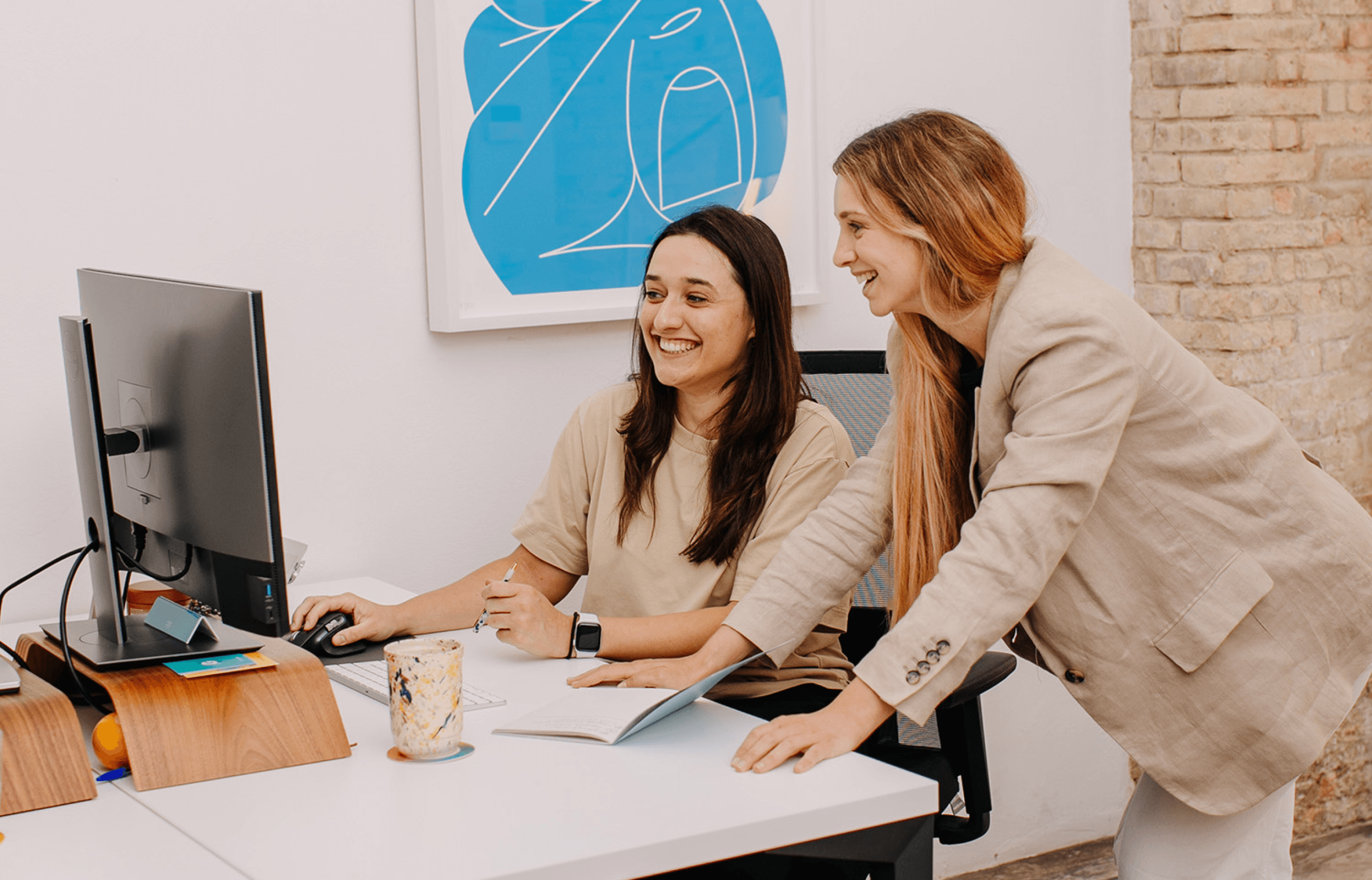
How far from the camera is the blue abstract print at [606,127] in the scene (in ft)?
7.80

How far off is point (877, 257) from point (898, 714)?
0.78 meters

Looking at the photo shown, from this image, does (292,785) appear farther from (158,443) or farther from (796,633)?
(796,633)

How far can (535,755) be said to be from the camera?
1.43 meters

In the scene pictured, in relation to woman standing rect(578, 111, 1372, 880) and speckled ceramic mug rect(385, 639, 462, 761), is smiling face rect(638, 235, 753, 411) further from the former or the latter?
speckled ceramic mug rect(385, 639, 462, 761)

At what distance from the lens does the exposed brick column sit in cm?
285

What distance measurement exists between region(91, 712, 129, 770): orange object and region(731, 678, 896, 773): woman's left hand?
644 millimetres

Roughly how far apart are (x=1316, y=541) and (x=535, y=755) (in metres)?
0.95

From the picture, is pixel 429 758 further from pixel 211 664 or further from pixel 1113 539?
pixel 1113 539

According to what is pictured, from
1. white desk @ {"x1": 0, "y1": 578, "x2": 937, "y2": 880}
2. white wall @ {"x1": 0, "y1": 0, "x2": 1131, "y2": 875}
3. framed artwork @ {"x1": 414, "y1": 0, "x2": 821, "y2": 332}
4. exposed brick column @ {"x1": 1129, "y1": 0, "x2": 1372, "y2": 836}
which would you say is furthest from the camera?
exposed brick column @ {"x1": 1129, "y1": 0, "x2": 1372, "y2": 836}

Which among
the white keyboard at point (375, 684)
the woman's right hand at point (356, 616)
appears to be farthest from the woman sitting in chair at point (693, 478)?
the white keyboard at point (375, 684)

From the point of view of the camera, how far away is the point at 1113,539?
1551mm

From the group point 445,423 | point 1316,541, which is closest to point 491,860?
point 1316,541

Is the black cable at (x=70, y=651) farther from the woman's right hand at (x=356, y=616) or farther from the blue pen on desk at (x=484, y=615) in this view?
the blue pen on desk at (x=484, y=615)

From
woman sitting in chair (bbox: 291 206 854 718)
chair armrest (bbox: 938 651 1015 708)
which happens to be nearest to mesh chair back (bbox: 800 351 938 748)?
woman sitting in chair (bbox: 291 206 854 718)
